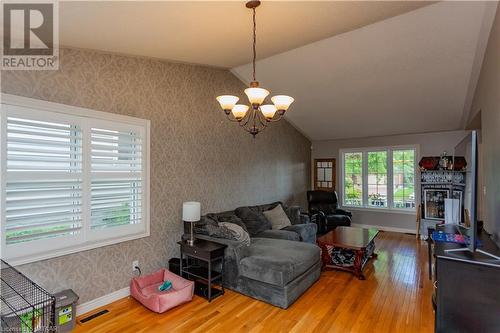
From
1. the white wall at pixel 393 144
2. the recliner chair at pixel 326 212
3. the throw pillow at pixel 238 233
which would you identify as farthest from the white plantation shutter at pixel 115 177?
the white wall at pixel 393 144

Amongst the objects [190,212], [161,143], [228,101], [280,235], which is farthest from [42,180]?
[280,235]

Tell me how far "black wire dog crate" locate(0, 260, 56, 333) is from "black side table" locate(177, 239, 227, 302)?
56.5 inches

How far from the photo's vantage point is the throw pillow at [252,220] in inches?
178

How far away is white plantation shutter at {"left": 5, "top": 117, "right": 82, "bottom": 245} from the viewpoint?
2318 millimetres

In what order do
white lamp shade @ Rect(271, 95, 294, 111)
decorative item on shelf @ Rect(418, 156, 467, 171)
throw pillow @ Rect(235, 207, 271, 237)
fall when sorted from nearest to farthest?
1. white lamp shade @ Rect(271, 95, 294, 111)
2. throw pillow @ Rect(235, 207, 271, 237)
3. decorative item on shelf @ Rect(418, 156, 467, 171)

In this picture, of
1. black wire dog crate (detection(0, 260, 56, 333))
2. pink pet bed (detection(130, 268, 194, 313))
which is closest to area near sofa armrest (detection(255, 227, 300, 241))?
pink pet bed (detection(130, 268, 194, 313))

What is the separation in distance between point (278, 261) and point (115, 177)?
2031mm

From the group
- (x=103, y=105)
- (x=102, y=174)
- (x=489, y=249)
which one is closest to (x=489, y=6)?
(x=489, y=249)

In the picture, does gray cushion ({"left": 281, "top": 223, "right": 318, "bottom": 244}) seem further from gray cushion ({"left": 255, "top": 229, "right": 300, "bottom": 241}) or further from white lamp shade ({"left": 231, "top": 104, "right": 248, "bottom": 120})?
white lamp shade ({"left": 231, "top": 104, "right": 248, "bottom": 120})

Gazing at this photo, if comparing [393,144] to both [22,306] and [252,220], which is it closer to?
[252,220]

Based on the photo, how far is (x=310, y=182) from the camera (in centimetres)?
768

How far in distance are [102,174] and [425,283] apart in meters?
A: 4.16

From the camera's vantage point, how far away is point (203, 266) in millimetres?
3521

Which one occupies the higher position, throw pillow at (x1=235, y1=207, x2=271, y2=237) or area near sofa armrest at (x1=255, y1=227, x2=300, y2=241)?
throw pillow at (x1=235, y1=207, x2=271, y2=237)
